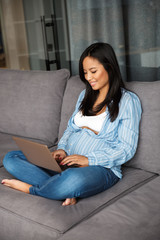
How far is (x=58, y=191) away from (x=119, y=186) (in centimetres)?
31

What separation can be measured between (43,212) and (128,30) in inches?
63.4

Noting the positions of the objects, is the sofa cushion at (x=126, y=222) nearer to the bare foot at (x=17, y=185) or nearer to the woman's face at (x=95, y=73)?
the bare foot at (x=17, y=185)

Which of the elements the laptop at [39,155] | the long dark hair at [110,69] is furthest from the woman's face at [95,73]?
the laptop at [39,155]

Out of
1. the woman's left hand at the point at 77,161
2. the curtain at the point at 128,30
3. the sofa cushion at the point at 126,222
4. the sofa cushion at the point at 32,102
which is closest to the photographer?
the sofa cushion at the point at 126,222

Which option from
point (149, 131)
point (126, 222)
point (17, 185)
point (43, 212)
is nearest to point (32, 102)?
point (17, 185)

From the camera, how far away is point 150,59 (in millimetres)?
2387

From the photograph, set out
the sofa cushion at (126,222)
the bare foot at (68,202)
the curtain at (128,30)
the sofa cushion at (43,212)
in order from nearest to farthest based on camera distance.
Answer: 1. the sofa cushion at (126,222)
2. the sofa cushion at (43,212)
3. the bare foot at (68,202)
4. the curtain at (128,30)

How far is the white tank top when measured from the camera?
5.70 feet

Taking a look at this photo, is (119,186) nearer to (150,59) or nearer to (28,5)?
(150,59)

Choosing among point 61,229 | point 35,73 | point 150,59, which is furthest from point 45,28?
point 61,229

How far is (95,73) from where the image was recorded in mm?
1726

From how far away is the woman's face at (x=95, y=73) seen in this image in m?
1.72

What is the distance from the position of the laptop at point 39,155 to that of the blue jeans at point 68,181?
1.8 inches

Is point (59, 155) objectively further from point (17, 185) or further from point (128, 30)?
point (128, 30)
